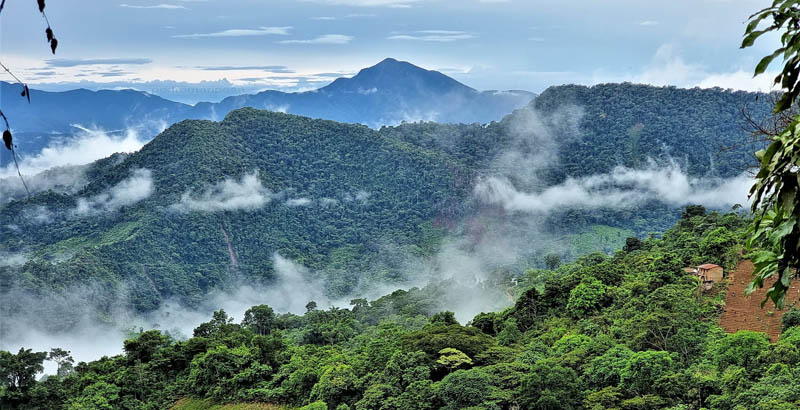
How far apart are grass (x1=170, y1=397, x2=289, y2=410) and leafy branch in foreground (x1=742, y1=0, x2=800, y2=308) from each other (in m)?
20.7

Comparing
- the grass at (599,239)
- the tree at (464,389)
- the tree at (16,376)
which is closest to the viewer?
the tree at (464,389)

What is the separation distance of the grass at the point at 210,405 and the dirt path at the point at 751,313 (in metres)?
14.8

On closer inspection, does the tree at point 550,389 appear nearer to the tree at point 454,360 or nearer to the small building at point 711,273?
the tree at point 454,360

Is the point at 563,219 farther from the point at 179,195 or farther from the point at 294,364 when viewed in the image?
the point at 294,364

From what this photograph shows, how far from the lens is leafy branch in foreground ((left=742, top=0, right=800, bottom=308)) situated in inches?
98.7

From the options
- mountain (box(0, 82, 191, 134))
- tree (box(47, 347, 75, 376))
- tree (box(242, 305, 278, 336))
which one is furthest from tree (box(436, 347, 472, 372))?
mountain (box(0, 82, 191, 134))

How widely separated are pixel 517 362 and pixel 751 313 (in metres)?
8.41

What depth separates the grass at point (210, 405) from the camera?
22188mm

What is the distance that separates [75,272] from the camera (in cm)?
6456

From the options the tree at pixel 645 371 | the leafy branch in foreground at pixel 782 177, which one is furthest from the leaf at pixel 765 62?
the tree at pixel 645 371

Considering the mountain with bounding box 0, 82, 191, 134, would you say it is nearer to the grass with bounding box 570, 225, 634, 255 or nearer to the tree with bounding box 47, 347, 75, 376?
the grass with bounding box 570, 225, 634, 255

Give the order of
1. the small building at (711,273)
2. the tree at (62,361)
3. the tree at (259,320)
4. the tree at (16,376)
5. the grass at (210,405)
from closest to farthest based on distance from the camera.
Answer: the grass at (210,405) → the tree at (16,376) → the small building at (711,273) → the tree at (62,361) → the tree at (259,320)

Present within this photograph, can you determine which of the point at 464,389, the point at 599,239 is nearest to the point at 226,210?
the point at 599,239

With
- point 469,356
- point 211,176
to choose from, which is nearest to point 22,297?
point 211,176
